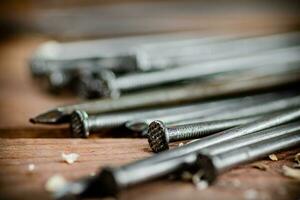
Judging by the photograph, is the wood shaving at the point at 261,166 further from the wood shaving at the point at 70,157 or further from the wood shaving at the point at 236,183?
the wood shaving at the point at 70,157

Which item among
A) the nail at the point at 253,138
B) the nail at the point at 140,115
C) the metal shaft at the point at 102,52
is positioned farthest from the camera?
the metal shaft at the point at 102,52

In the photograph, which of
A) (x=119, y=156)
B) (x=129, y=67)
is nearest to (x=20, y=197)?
(x=119, y=156)

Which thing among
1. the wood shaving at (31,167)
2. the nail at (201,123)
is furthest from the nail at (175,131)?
the wood shaving at (31,167)

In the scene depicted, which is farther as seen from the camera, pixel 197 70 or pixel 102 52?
pixel 102 52

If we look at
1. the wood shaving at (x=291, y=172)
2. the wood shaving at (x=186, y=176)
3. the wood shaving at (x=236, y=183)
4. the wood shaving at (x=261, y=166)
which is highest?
the wood shaving at (x=186, y=176)

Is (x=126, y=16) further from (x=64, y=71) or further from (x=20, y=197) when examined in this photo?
(x=20, y=197)

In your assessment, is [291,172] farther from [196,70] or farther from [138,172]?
[196,70]

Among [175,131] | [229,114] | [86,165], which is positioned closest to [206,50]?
[229,114]
